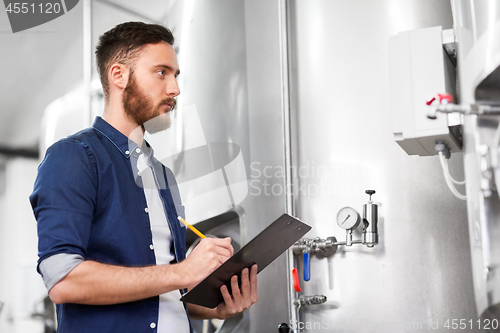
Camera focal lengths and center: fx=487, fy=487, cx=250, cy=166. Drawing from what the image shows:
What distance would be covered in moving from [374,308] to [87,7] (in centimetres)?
155

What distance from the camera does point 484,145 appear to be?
0.84 metres

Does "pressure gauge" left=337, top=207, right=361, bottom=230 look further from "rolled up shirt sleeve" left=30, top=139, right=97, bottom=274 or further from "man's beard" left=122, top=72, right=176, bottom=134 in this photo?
"rolled up shirt sleeve" left=30, top=139, right=97, bottom=274

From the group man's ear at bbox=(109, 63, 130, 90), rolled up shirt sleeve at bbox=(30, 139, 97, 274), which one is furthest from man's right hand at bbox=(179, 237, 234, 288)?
man's ear at bbox=(109, 63, 130, 90)

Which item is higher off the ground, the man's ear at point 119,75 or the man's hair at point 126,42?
the man's hair at point 126,42

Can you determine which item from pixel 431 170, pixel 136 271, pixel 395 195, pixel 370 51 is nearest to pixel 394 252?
pixel 395 195

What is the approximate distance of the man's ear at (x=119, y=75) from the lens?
122 cm

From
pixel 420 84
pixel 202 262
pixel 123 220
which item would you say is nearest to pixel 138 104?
pixel 123 220

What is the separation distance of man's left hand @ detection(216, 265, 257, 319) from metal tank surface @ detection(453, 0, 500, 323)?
1.55ft

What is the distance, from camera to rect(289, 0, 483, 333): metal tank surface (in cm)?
152

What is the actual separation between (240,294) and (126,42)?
2.26 feet

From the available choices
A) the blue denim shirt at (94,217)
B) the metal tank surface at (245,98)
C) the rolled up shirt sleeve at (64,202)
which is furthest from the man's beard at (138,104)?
the metal tank surface at (245,98)

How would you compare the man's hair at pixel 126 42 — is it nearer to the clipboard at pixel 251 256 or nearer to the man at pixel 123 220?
the man at pixel 123 220

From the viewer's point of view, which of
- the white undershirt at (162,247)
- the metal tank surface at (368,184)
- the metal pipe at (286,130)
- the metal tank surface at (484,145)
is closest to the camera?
the metal tank surface at (484,145)

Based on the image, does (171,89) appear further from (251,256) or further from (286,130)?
(286,130)
